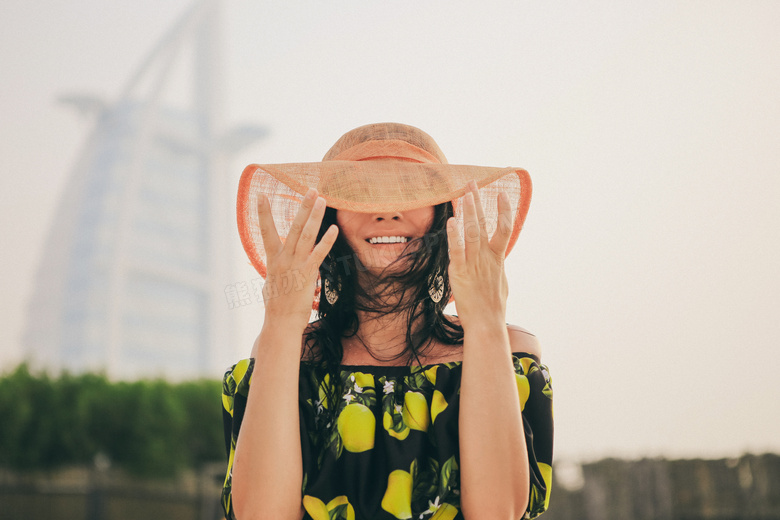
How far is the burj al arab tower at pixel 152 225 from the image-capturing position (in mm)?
72188

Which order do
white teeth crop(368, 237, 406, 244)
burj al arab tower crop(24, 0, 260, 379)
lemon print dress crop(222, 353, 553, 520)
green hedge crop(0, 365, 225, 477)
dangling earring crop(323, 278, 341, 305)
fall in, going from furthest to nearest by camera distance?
burj al arab tower crop(24, 0, 260, 379)
green hedge crop(0, 365, 225, 477)
dangling earring crop(323, 278, 341, 305)
white teeth crop(368, 237, 406, 244)
lemon print dress crop(222, 353, 553, 520)

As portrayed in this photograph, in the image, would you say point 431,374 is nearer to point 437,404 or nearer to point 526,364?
point 437,404

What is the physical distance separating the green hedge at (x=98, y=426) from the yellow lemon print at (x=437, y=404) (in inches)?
755

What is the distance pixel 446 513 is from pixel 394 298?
0.66 meters

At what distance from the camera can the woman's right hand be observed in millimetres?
1854

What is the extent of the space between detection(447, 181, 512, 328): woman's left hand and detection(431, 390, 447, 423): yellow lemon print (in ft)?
0.82

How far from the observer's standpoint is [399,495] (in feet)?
6.02

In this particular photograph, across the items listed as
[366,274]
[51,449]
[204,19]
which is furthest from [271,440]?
[204,19]

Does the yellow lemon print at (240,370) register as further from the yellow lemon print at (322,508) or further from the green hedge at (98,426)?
the green hedge at (98,426)

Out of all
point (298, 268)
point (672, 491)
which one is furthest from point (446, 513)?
point (672, 491)

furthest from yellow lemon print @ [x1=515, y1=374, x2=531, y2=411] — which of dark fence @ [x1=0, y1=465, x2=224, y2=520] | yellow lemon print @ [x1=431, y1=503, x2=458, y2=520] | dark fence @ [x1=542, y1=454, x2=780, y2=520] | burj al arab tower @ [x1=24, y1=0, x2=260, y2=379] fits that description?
burj al arab tower @ [x1=24, y1=0, x2=260, y2=379]

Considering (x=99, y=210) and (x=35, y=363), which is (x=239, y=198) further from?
(x=99, y=210)

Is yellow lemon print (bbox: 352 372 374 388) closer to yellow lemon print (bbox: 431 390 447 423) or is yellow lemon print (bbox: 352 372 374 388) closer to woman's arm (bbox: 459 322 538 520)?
yellow lemon print (bbox: 431 390 447 423)

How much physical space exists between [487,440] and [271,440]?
539 millimetres
